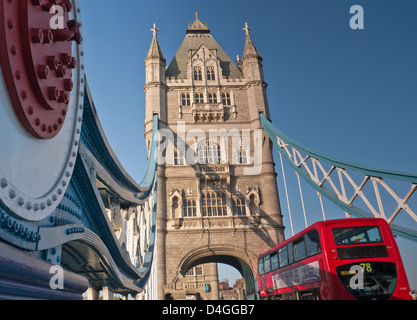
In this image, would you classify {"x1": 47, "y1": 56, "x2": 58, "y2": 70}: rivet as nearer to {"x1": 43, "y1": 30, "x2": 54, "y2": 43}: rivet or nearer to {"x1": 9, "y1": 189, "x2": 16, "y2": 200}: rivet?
{"x1": 43, "y1": 30, "x2": 54, "y2": 43}: rivet

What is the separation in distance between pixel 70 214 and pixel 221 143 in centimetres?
2162

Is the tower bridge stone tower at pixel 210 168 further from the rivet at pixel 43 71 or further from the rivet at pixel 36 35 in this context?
the rivet at pixel 36 35

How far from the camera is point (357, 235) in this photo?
848cm

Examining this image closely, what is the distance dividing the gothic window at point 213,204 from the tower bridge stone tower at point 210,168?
0.07 meters

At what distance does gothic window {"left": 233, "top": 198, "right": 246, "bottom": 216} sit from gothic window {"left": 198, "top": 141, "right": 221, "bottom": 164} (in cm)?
339

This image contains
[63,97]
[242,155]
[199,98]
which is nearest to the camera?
[63,97]

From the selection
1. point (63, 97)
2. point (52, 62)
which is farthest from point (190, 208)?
point (52, 62)

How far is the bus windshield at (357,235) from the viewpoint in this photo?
8.37 m

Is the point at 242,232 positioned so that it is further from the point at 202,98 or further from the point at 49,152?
the point at 49,152

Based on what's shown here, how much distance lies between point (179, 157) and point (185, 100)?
5393mm

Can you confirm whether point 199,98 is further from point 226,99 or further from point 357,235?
point 357,235

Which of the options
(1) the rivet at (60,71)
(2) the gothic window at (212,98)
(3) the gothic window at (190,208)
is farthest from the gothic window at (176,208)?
(1) the rivet at (60,71)

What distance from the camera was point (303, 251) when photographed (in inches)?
370

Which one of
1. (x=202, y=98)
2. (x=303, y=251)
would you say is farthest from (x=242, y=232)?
(x=303, y=251)
